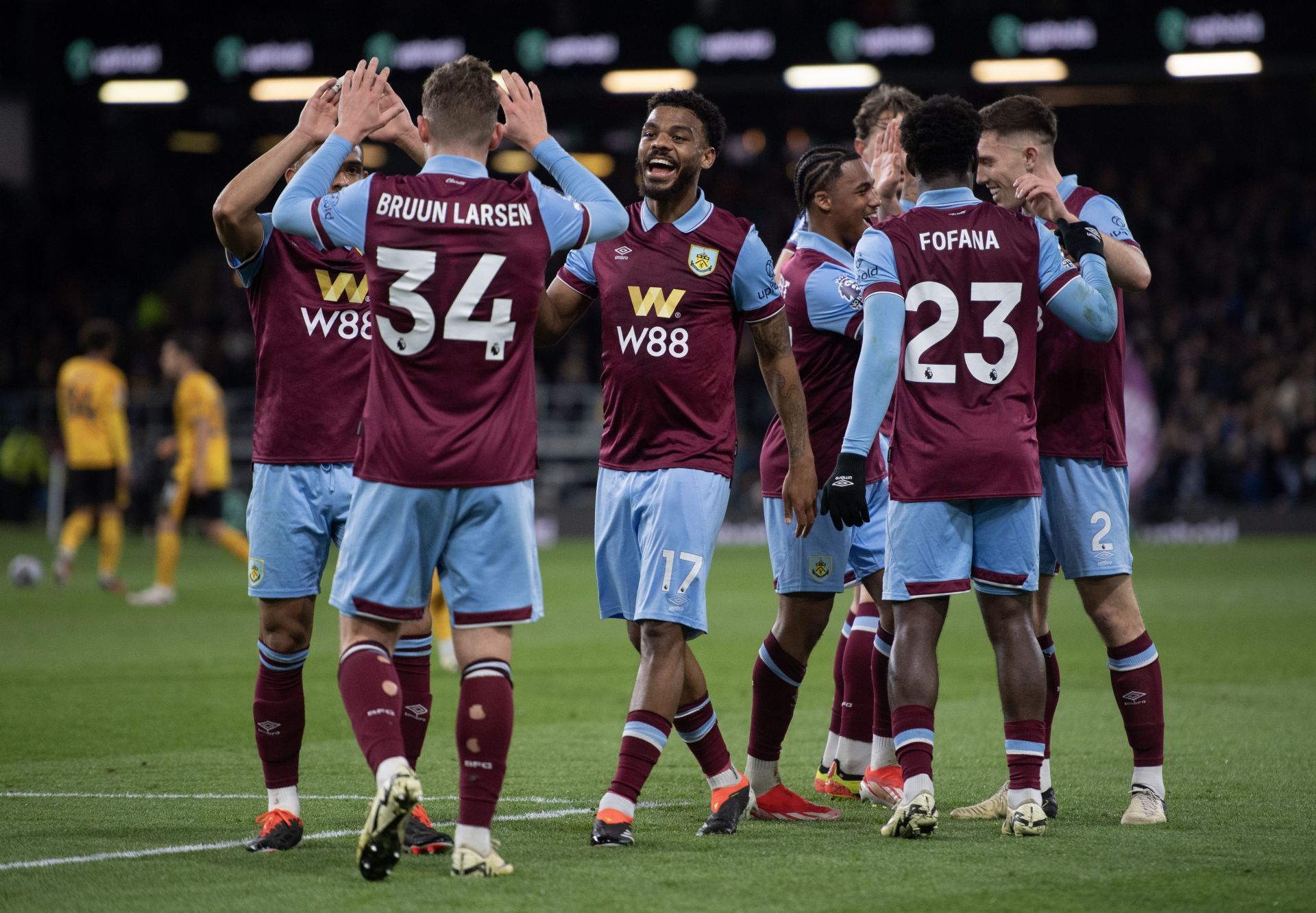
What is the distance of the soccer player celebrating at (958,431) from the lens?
5547mm

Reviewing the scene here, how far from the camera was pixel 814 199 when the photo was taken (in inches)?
262

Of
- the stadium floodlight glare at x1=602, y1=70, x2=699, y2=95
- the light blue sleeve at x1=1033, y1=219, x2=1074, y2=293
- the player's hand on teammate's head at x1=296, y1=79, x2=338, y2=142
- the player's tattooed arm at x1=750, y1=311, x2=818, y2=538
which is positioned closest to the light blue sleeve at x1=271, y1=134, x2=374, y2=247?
the player's hand on teammate's head at x1=296, y1=79, x2=338, y2=142

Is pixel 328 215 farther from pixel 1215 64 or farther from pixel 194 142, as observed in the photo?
pixel 194 142

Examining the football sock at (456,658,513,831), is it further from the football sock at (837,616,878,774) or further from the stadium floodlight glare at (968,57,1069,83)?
the stadium floodlight glare at (968,57,1069,83)

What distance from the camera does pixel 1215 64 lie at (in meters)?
24.0

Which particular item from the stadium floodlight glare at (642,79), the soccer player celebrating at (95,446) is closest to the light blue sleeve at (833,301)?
the soccer player celebrating at (95,446)

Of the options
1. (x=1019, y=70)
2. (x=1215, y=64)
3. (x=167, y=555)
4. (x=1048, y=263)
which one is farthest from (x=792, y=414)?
(x=1019, y=70)

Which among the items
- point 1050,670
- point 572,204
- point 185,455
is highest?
point 572,204

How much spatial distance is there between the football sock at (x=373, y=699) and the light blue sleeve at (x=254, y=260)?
150 cm

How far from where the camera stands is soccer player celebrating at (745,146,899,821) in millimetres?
6277

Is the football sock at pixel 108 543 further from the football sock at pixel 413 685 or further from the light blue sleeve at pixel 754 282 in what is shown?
the light blue sleeve at pixel 754 282

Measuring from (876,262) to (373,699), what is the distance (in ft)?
7.54

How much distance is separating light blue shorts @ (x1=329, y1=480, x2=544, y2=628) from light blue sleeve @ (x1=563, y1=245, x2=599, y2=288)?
1139mm

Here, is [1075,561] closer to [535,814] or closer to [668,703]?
[668,703]
